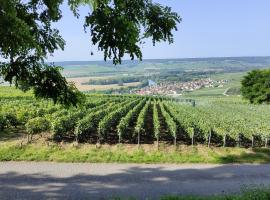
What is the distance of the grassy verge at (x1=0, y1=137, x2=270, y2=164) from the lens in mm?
23656

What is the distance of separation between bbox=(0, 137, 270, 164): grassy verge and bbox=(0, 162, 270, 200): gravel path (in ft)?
3.42

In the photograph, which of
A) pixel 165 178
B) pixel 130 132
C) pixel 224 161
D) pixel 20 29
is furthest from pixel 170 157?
pixel 20 29

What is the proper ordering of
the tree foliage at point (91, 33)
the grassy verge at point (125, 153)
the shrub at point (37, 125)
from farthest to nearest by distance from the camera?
1. the shrub at point (37, 125)
2. the grassy verge at point (125, 153)
3. the tree foliage at point (91, 33)

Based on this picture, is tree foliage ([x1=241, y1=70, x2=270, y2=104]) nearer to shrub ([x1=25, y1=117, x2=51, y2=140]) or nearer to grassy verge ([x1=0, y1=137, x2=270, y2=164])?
grassy verge ([x1=0, y1=137, x2=270, y2=164])

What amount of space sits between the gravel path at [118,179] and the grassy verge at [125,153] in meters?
1.04

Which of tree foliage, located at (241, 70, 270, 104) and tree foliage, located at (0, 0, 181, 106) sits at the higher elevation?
tree foliage, located at (0, 0, 181, 106)

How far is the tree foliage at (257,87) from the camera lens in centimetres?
9650

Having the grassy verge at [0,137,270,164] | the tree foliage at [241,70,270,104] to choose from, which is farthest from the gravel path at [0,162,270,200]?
the tree foliage at [241,70,270,104]

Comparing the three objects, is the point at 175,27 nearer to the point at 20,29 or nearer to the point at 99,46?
the point at 99,46

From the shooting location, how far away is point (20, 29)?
26.0 ft

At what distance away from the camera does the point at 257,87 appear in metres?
98.6

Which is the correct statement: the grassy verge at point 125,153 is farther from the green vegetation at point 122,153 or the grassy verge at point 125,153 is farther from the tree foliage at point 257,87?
the tree foliage at point 257,87

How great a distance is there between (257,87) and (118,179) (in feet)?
278

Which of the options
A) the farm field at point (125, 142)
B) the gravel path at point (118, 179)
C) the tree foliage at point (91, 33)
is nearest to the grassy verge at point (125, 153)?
the farm field at point (125, 142)
